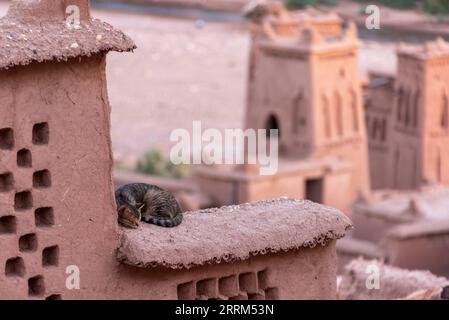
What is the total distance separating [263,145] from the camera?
33.7 metres

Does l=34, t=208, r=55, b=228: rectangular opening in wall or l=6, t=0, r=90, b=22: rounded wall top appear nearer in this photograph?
l=6, t=0, r=90, b=22: rounded wall top

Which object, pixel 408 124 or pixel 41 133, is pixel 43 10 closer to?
pixel 41 133

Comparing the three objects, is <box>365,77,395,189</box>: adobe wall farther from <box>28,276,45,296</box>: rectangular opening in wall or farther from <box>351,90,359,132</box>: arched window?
<box>28,276,45,296</box>: rectangular opening in wall

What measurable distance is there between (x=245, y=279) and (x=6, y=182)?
181cm

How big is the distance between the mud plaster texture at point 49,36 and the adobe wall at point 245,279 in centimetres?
126

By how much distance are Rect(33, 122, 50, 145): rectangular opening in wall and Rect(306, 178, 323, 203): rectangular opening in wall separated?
22.2 meters

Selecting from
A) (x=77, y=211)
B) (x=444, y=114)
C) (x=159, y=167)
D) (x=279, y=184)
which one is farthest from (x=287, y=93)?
(x=77, y=211)

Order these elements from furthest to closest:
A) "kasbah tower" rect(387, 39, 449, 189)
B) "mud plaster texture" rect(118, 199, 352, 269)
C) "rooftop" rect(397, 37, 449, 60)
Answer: "kasbah tower" rect(387, 39, 449, 189)
"rooftop" rect(397, 37, 449, 60)
"mud plaster texture" rect(118, 199, 352, 269)

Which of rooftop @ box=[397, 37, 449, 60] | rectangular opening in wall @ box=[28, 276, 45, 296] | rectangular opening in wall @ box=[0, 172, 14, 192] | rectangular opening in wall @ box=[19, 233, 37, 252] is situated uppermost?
rooftop @ box=[397, 37, 449, 60]

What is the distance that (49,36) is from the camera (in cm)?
938

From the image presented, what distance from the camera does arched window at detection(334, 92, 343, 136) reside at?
34156mm

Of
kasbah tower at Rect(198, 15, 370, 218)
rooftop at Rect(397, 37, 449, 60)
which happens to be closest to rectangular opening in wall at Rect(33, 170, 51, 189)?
rooftop at Rect(397, 37, 449, 60)
